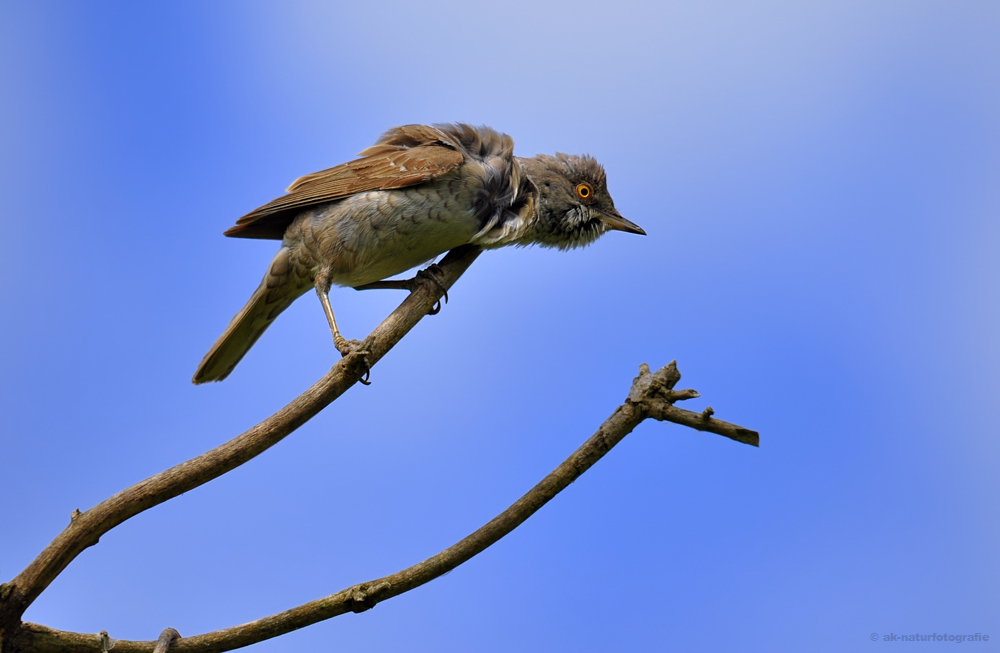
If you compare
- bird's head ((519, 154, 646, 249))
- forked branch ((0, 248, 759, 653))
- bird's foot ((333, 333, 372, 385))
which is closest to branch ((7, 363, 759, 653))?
forked branch ((0, 248, 759, 653))

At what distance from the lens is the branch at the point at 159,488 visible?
3477 millimetres

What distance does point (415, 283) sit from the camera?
4.81 m

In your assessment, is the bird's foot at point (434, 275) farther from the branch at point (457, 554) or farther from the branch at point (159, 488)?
the branch at point (457, 554)

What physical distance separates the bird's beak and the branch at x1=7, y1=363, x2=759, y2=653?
216 cm

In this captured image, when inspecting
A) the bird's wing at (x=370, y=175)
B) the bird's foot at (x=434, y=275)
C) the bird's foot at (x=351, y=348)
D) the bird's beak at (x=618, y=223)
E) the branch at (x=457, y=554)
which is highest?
the bird's beak at (x=618, y=223)

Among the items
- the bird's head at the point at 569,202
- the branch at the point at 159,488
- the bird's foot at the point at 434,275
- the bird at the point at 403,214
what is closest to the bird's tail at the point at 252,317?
the bird at the point at 403,214

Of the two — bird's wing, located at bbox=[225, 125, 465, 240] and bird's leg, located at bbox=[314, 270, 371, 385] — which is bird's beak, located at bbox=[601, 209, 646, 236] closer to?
bird's wing, located at bbox=[225, 125, 465, 240]

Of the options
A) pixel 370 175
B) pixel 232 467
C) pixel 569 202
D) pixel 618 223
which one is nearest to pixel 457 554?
pixel 232 467

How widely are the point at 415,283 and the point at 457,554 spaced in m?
1.85

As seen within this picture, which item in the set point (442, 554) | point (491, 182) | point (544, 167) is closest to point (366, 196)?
point (491, 182)

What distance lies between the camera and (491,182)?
487 cm

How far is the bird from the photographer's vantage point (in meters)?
4.71

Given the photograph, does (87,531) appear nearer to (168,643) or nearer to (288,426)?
(168,643)

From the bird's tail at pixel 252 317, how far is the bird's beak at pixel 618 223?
1946 millimetres
